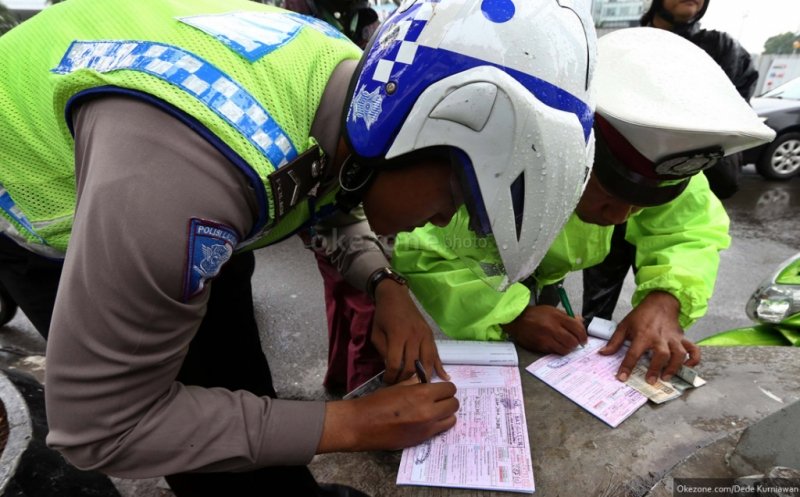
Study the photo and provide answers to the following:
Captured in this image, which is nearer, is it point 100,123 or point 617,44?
point 100,123

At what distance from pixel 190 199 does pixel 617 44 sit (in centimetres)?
118

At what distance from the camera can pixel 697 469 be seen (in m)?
0.95

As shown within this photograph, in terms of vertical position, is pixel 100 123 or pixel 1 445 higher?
pixel 100 123

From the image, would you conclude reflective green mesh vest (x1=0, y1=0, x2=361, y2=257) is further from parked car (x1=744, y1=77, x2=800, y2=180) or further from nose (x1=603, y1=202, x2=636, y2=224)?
parked car (x1=744, y1=77, x2=800, y2=180)

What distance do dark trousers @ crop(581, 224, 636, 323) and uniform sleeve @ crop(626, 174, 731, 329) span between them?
399 millimetres

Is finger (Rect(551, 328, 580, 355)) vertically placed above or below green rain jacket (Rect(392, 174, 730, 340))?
below

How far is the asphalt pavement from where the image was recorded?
2471mm

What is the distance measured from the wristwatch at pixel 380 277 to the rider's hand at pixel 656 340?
2.12 ft

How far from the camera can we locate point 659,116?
3.67ft

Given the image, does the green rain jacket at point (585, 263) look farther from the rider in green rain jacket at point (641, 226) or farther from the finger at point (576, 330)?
the finger at point (576, 330)

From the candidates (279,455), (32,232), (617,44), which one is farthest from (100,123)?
(617,44)

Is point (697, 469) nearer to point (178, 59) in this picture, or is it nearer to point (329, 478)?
point (329, 478)

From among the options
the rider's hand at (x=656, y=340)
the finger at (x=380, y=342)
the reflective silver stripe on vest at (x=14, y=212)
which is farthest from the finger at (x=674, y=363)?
the reflective silver stripe on vest at (x=14, y=212)

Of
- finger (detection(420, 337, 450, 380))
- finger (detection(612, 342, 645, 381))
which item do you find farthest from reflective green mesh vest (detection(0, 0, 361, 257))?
finger (detection(612, 342, 645, 381))
